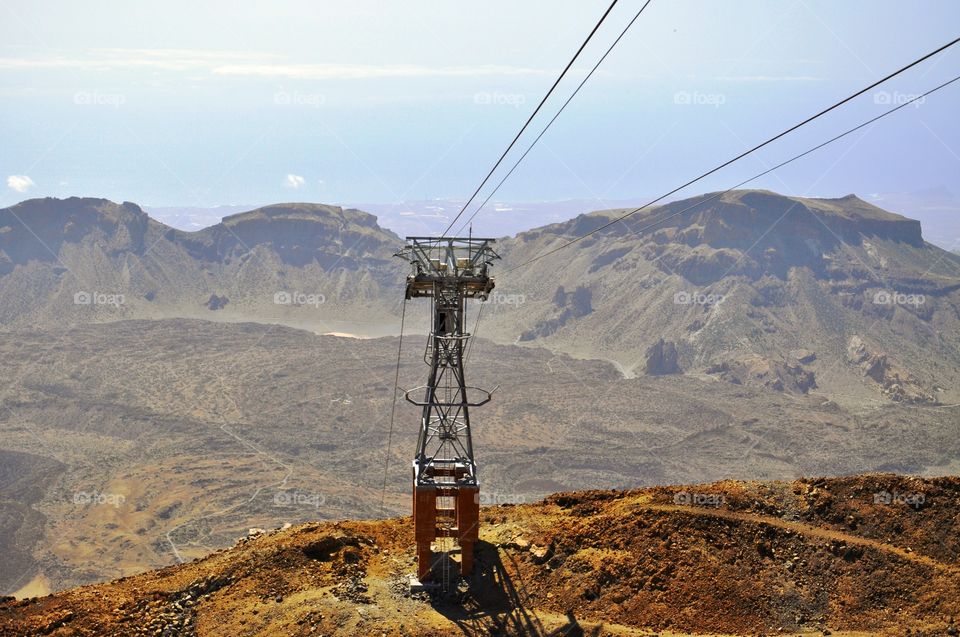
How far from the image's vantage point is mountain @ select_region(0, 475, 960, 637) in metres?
A: 17.5

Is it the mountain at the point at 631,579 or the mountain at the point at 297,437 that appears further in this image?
the mountain at the point at 297,437

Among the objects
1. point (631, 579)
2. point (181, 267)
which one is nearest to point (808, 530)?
point (631, 579)

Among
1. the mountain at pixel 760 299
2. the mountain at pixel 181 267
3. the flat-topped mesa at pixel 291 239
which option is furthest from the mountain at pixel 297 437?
the flat-topped mesa at pixel 291 239

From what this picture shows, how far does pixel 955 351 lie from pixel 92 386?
12858 cm

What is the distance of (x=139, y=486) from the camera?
77.1 m

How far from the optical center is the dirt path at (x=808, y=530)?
1800cm

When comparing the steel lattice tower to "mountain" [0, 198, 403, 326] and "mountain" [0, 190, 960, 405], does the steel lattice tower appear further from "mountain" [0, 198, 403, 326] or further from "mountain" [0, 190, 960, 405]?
"mountain" [0, 198, 403, 326]

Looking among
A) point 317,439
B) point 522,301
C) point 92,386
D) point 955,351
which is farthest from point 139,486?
point 955,351

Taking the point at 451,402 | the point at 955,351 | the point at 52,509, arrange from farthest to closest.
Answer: the point at 955,351 → the point at 52,509 → the point at 451,402

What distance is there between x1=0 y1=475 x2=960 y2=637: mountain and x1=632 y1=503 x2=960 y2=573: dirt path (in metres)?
0.06

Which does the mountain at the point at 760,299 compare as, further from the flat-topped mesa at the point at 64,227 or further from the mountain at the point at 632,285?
the flat-topped mesa at the point at 64,227

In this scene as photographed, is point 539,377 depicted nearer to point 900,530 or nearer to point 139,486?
point 139,486

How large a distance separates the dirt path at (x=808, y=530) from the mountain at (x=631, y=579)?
0.21ft

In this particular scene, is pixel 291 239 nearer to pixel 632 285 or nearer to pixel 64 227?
pixel 64 227
